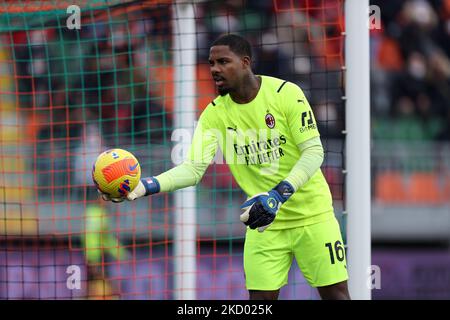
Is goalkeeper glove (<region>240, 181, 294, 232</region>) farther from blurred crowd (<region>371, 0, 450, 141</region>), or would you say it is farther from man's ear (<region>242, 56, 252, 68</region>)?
blurred crowd (<region>371, 0, 450, 141</region>)

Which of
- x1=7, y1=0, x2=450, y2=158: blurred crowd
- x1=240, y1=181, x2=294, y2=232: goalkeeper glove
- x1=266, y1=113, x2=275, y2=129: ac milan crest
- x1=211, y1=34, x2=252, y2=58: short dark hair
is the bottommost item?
x1=240, y1=181, x2=294, y2=232: goalkeeper glove

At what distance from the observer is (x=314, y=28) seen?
13.3 meters

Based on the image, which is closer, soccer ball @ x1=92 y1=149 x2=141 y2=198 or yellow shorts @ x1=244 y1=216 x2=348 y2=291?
soccer ball @ x1=92 y1=149 x2=141 y2=198

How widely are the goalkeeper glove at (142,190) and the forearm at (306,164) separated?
0.77 meters

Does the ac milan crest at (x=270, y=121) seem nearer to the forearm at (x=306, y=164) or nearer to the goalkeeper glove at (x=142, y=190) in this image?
the forearm at (x=306, y=164)

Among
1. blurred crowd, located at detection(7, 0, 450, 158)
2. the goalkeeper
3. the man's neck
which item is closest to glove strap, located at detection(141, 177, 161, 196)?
the goalkeeper

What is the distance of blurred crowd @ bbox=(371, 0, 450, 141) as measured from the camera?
13.8 meters

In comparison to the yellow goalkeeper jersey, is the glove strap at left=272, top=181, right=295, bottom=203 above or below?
below

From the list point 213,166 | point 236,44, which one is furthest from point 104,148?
point 236,44

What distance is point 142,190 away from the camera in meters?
5.59

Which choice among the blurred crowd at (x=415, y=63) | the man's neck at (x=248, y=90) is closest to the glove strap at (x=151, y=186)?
the man's neck at (x=248, y=90)

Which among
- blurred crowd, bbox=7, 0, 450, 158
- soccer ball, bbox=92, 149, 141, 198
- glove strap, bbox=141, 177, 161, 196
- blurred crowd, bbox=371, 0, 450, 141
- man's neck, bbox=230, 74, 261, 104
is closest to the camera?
soccer ball, bbox=92, 149, 141, 198

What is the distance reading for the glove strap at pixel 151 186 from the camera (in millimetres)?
5621

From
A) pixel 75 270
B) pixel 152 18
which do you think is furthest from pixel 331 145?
pixel 75 270
